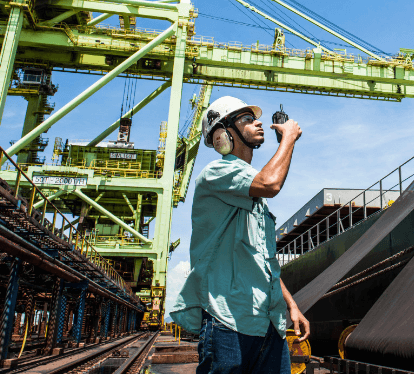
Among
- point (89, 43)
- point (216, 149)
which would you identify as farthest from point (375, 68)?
point (216, 149)

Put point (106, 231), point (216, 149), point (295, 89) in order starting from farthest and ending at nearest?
1. point (106, 231)
2. point (295, 89)
3. point (216, 149)

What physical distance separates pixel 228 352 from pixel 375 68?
96.2 feet

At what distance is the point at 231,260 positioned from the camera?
187 centimetres

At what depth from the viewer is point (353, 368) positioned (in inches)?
193

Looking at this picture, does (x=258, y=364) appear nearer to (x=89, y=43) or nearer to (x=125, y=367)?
(x=125, y=367)

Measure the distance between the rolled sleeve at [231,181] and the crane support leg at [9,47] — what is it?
24.0 metres

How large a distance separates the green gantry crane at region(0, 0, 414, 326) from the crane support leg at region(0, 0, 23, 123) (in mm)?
56

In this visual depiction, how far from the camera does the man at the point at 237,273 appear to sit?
174 cm

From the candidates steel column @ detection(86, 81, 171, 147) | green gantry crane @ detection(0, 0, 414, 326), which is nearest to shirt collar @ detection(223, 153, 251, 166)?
green gantry crane @ detection(0, 0, 414, 326)

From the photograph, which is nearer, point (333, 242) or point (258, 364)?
point (258, 364)

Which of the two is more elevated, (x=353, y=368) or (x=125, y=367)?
(x=353, y=368)

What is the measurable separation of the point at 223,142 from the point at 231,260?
1.96 feet

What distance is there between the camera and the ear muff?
2.11 metres

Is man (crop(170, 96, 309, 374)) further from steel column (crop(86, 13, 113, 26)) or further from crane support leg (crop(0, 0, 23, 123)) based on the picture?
steel column (crop(86, 13, 113, 26))
